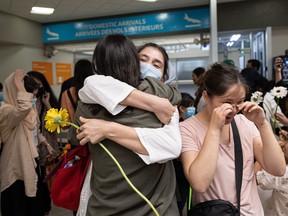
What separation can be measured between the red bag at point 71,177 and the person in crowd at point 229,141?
40 cm

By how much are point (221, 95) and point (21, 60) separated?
6499 mm

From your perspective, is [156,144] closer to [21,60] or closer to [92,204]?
[92,204]

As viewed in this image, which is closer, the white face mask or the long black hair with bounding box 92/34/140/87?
the long black hair with bounding box 92/34/140/87

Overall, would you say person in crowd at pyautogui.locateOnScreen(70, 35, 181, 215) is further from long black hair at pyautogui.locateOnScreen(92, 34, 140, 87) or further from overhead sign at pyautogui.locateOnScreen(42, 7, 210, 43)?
overhead sign at pyautogui.locateOnScreen(42, 7, 210, 43)

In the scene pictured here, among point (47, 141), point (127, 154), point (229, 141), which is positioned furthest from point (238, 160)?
point (47, 141)

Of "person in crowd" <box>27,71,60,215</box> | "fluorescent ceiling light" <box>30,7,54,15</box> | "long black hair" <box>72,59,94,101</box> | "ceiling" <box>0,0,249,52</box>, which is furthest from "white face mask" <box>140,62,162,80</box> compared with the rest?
"fluorescent ceiling light" <box>30,7,54,15</box>

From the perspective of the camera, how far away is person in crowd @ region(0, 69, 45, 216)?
93.3 inches

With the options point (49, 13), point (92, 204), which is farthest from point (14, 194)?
point (49, 13)

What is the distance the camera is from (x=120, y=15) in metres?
6.53

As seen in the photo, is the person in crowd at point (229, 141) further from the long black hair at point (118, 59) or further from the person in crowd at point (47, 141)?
the person in crowd at point (47, 141)

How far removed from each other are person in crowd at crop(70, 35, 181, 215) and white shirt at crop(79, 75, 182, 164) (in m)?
0.01

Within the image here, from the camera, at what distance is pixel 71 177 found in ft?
3.94

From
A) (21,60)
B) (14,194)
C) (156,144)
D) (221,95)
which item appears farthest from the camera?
(21,60)

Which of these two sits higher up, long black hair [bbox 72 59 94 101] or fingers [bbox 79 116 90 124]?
long black hair [bbox 72 59 94 101]
